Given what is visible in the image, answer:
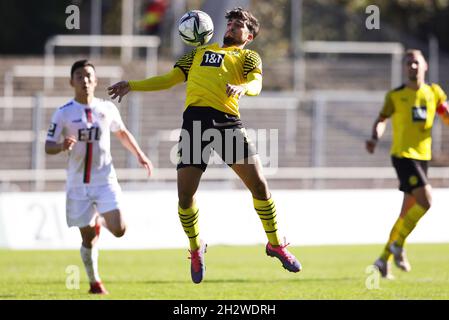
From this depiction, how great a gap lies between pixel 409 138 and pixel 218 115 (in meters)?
4.37

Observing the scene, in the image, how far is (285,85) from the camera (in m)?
32.2

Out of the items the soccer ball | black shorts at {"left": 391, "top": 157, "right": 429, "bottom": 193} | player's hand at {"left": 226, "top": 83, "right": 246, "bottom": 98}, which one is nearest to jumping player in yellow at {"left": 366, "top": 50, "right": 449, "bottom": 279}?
black shorts at {"left": 391, "top": 157, "right": 429, "bottom": 193}

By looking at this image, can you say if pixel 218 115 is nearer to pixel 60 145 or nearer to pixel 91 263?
pixel 60 145

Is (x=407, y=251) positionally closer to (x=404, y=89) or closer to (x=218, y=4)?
(x=404, y=89)

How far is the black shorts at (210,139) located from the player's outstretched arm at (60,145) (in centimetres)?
140

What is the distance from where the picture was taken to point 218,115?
10.7 meters

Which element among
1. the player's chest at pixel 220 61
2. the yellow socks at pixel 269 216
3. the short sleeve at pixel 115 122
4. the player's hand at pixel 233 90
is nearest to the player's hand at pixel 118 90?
the player's chest at pixel 220 61

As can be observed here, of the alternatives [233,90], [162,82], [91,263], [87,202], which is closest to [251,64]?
[233,90]

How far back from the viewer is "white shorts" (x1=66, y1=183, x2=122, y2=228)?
1234cm

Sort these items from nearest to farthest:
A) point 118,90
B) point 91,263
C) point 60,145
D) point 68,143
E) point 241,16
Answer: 1. point 118,90
2. point 241,16
3. point 68,143
4. point 60,145
5. point 91,263

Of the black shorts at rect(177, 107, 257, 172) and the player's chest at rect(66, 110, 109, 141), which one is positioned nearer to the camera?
the black shorts at rect(177, 107, 257, 172)

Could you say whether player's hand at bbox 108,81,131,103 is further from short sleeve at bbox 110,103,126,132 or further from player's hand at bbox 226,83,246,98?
short sleeve at bbox 110,103,126,132

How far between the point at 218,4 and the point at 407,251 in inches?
562

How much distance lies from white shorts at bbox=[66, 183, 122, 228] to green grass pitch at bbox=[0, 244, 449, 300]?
79 centimetres
